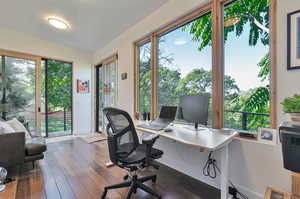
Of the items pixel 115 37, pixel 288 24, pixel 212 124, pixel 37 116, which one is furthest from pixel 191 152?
pixel 37 116

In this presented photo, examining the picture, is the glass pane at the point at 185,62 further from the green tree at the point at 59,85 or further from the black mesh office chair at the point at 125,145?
the green tree at the point at 59,85

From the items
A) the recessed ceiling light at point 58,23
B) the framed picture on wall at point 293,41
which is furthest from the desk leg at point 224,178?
the recessed ceiling light at point 58,23

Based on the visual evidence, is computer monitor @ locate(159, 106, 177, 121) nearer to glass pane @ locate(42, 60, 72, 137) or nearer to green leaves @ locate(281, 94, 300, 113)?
green leaves @ locate(281, 94, 300, 113)

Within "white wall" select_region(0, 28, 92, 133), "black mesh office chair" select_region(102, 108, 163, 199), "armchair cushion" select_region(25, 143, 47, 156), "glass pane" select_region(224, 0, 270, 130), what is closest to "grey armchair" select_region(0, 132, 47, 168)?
"armchair cushion" select_region(25, 143, 47, 156)

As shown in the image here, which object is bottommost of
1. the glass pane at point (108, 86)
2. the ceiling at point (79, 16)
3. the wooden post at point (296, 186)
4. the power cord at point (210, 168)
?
the power cord at point (210, 168)

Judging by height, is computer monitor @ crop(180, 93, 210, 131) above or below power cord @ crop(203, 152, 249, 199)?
above

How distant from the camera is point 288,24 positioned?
145 centimetres

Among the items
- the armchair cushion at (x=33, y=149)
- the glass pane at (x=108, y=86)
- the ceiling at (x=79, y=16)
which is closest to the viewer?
the armchair cushion at (x=33, y=149)

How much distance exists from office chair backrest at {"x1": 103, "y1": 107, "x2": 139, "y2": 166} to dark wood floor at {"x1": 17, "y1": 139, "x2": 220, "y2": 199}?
59 cm

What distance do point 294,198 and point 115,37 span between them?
4.29m

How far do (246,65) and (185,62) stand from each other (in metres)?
0.93

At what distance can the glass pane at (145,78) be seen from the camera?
10.7ft

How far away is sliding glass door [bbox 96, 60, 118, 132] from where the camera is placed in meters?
4.52

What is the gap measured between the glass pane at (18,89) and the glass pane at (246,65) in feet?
15.0
